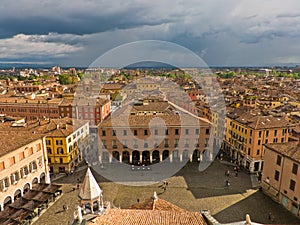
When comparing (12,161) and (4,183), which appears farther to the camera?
(12,161)

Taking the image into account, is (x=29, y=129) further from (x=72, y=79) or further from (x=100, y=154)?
(x=72, y=79)

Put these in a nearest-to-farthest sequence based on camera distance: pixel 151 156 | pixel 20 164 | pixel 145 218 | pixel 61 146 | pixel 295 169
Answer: pixel 145 218 → pixel 295 169 → pixel 20 164 → pixel 61 146 → pixel 151 156

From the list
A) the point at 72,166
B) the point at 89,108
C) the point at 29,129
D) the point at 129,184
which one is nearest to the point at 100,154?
the point at 72,166

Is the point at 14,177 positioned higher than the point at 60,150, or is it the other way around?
the point at 60,150

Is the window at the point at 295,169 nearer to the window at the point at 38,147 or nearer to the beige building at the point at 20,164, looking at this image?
the beige building at the point at 20,164

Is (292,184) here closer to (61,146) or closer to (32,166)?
(61,146)

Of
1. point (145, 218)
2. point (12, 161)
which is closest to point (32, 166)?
point (12, 161)
